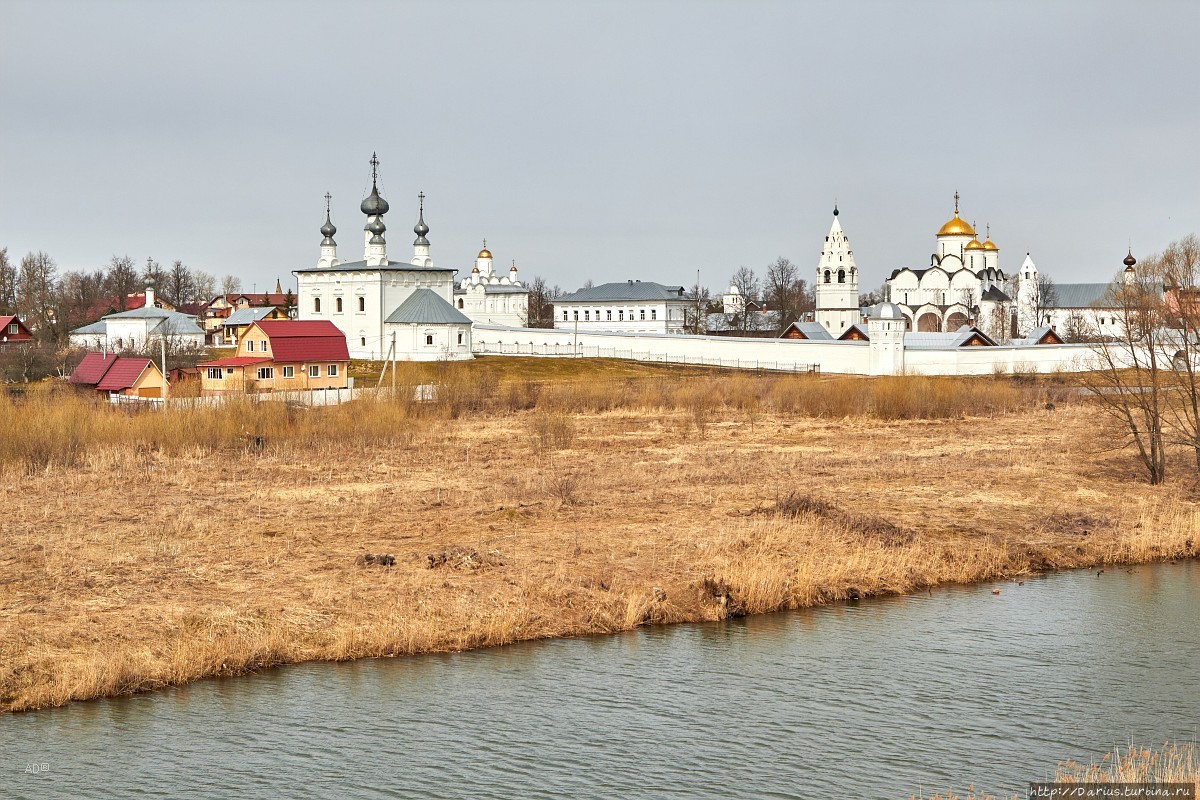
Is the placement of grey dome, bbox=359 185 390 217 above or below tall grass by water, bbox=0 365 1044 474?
above

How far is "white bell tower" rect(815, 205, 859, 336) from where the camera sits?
8888 centimetres

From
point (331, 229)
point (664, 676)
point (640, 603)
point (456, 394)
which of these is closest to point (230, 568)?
point (640, 603)

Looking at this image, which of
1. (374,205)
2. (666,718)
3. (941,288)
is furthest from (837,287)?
(666,718)

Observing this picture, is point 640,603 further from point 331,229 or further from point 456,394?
point 331,229

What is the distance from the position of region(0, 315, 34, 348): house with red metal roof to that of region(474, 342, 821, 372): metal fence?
22203 millimetres

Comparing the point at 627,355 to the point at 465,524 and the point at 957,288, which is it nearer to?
the point at 957,288

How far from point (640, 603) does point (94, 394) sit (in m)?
30.1

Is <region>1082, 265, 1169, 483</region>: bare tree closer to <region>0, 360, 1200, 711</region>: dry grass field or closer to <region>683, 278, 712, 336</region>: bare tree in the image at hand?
<region>0, 360, 1200, 711</region>: dry grass field

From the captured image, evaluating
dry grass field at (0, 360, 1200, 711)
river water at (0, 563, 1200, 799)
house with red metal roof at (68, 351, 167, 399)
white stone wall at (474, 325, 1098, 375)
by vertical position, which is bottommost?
river water at (0, 563, 1200, 799)

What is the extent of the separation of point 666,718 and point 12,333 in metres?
53.0

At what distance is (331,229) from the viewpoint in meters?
70.1

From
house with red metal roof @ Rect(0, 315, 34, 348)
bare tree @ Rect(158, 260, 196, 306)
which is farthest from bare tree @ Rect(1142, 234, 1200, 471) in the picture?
bare tree @ Rect(158, 260, 196, 306)

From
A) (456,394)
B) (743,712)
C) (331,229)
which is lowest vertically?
(743,712)

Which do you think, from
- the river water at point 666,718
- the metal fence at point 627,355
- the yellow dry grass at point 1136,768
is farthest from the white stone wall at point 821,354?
the yellow dry grass at point 1136,768
